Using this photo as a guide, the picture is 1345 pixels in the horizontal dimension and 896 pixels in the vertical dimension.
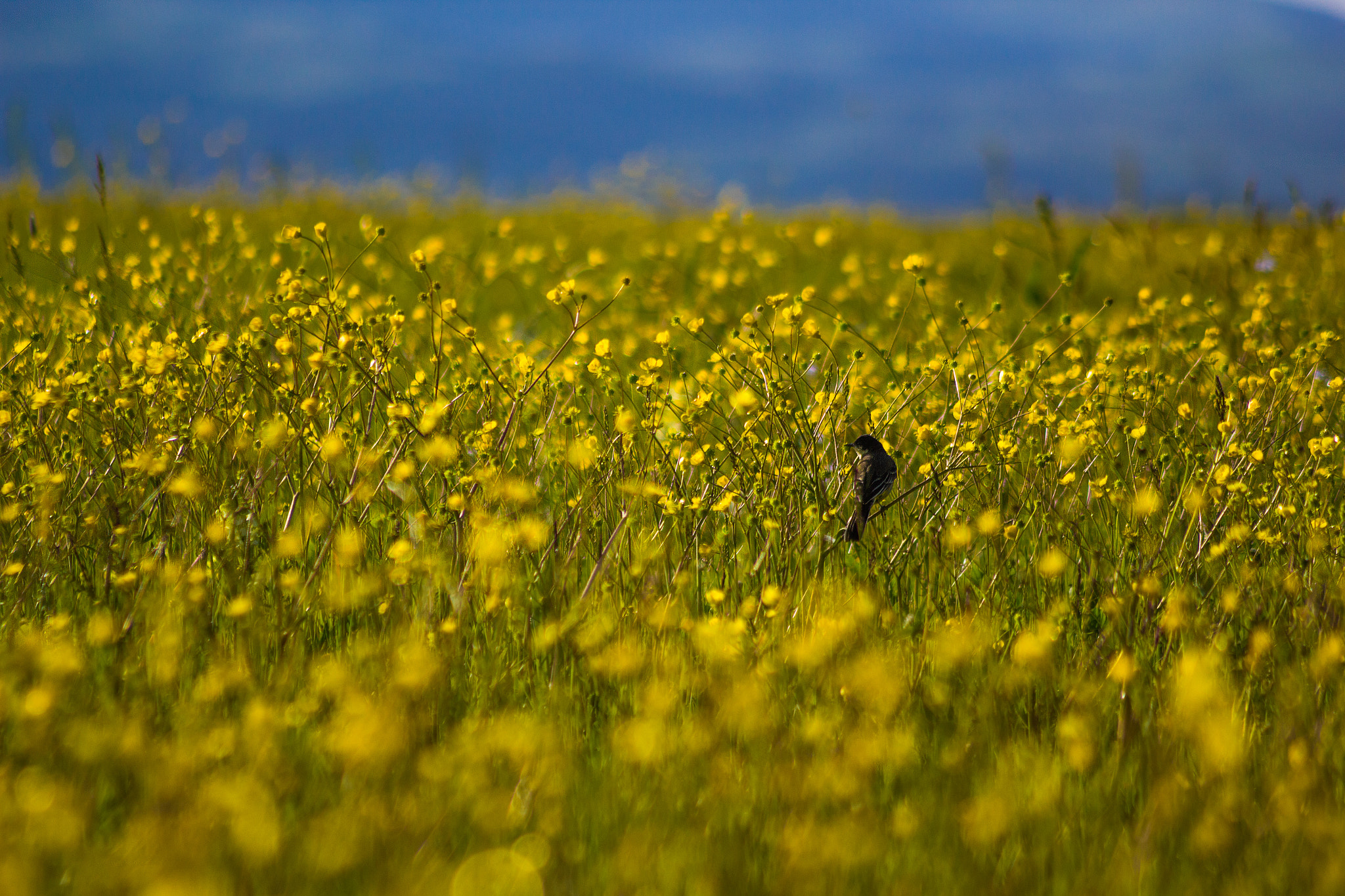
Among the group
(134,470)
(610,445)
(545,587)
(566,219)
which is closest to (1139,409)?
(610,445)

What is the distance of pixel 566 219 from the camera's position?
8727mm

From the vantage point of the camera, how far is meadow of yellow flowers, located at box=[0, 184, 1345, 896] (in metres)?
1.56

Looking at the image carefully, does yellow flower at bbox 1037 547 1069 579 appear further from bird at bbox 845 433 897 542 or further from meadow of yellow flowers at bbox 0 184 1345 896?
bird at bbox 845 433 897 542

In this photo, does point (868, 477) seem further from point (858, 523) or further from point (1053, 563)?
point (1053, 563)

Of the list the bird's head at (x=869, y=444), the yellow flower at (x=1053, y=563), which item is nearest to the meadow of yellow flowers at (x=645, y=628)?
the yellow flower at (x=1053, y=563)

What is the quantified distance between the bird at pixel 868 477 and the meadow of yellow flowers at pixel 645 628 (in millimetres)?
80

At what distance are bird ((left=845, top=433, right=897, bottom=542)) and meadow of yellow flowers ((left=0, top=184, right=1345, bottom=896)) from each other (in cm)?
8

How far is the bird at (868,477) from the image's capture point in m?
2.49

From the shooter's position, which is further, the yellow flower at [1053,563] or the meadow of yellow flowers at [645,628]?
the yellow flower at [1053,563]

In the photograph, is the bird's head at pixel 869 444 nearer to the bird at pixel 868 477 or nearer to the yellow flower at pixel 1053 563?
the bird at pixel 868 477

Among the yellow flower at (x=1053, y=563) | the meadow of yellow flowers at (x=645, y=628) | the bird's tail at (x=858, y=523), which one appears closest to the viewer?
the meadow of yellow flowers at (x=645, y=628)

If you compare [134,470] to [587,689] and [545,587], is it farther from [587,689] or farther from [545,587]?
[587,689]

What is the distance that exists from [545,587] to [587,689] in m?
0.32

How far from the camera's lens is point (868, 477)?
2506mm
